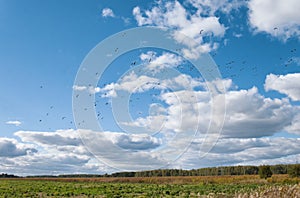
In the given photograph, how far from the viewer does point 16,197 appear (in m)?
30.3

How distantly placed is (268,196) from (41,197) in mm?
25320

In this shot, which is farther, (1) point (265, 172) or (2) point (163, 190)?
(1) point (265, 172)

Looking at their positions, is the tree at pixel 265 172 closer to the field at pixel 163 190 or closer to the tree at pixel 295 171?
the tree at pixel 295 171

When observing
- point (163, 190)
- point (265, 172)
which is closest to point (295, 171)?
point (265, 172)

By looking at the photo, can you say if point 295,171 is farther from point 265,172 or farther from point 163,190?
point 163,190

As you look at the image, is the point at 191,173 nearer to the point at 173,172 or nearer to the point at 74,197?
the point at 173,172

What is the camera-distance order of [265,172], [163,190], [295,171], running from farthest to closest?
[265,172]
[295,171]
[163,190]

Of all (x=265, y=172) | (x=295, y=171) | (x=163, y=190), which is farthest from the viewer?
(x=265, y=172)

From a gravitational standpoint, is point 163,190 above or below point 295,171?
below

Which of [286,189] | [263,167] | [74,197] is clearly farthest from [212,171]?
[286,189]

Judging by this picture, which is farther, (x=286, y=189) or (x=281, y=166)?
(x=281, y=166)

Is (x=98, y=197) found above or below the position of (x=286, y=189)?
below

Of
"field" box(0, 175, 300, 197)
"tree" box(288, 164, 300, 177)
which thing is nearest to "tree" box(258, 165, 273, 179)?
"tree" box(288, 164, 300, 177)

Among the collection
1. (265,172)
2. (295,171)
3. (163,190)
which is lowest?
(163,190)
